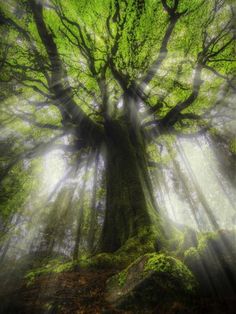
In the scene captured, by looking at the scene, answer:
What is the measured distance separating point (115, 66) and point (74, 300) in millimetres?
6718

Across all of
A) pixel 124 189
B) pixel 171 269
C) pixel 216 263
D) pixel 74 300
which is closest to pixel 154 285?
pixel 171 269

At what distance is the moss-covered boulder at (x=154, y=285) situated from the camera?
2369 millimetres

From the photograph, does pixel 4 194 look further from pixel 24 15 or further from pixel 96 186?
pixel 24 15

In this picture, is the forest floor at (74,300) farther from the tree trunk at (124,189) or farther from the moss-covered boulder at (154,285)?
the tree trunk at (124,189)

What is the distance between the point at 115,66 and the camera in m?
7.04

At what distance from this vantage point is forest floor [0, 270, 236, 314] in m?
2.18

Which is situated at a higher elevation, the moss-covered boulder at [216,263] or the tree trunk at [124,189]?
the tree trunk at [124,189]

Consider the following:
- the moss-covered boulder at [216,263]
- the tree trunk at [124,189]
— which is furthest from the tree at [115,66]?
the moss-covered boulder at [216,263]

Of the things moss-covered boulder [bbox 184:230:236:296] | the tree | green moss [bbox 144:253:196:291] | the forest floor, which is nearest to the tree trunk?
the tree

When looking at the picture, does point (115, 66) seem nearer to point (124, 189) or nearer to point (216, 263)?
point (124, 189)

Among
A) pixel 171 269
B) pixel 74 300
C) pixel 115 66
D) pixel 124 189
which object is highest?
pixel 115 66

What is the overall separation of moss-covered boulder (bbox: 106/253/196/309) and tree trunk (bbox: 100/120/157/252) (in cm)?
245

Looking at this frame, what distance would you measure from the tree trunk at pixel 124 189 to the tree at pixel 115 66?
0.10 feet

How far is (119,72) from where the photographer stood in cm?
703
